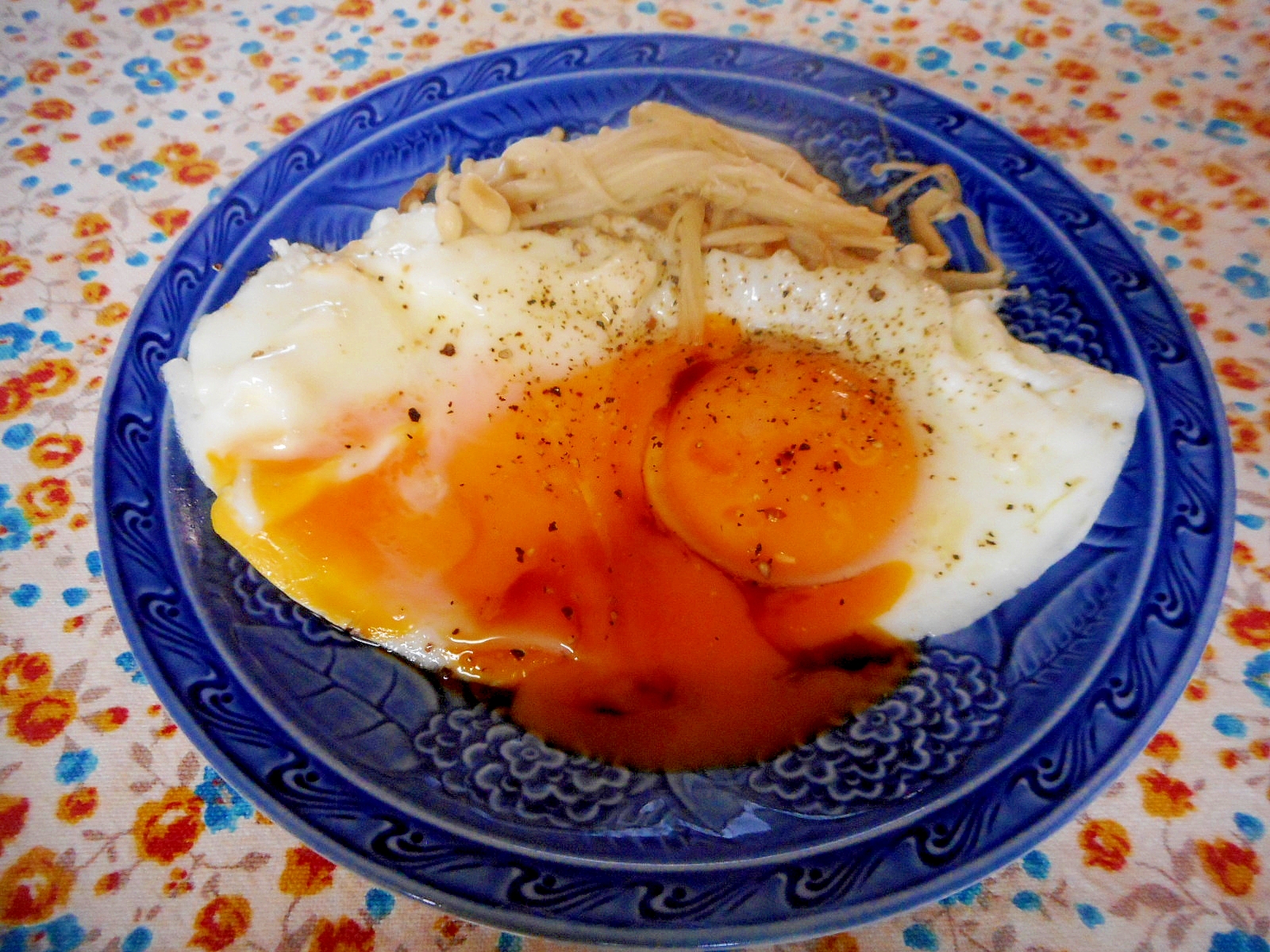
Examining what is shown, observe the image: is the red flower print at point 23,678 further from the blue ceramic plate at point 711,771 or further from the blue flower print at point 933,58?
the blue flower print at point 933,58

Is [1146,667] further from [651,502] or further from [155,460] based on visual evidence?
[155,460]

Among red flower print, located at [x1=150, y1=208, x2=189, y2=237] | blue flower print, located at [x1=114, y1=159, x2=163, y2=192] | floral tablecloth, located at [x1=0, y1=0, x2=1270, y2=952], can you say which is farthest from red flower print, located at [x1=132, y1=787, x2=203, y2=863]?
blue flower print, located at [x1=114, y1=159, x2=163, y2=192]

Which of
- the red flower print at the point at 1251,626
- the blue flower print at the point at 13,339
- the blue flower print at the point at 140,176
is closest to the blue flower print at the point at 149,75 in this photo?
the blue flower print at the point at 140,176

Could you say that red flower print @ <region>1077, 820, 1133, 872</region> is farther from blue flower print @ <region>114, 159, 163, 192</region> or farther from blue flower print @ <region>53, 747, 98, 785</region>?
blue flower print @ <region>114, 159, 163, 192</region>

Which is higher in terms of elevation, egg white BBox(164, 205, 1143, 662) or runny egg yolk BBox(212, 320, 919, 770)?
egg white BBox(164, 205, 1143, 662)

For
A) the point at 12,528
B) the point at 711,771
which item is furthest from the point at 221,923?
the point at 12,528

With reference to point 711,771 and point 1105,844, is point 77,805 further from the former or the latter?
point 1105,844
